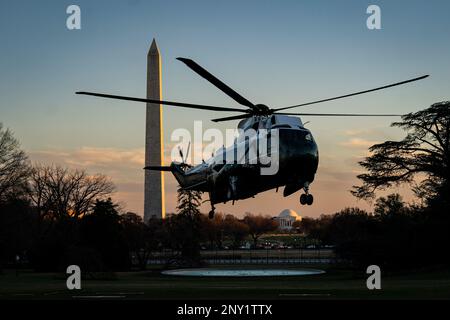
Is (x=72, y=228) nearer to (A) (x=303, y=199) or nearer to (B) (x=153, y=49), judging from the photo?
(B) (x=153, y=49)

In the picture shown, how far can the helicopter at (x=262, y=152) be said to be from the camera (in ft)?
94.5

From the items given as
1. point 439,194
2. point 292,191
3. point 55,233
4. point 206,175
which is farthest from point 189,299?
point 55,233

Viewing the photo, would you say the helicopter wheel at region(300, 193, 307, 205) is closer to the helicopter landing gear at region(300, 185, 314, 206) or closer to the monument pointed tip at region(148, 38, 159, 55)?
the helicopter landing gear at region(300, 185, 314, 206)

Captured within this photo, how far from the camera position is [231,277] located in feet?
237

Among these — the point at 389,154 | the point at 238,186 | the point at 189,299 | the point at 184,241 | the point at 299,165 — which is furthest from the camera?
the point at 184,241

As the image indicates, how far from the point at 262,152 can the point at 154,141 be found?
323 ft

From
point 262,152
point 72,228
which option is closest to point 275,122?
point 262,152

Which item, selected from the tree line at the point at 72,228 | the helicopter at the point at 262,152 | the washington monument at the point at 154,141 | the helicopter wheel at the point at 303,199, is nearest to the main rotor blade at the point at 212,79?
the helicopter at the point at 262,152

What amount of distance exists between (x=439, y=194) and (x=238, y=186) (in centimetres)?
4831

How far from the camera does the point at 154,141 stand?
128 metres

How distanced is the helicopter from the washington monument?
89292 millimetres

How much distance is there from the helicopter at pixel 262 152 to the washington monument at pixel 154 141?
89.3 m
